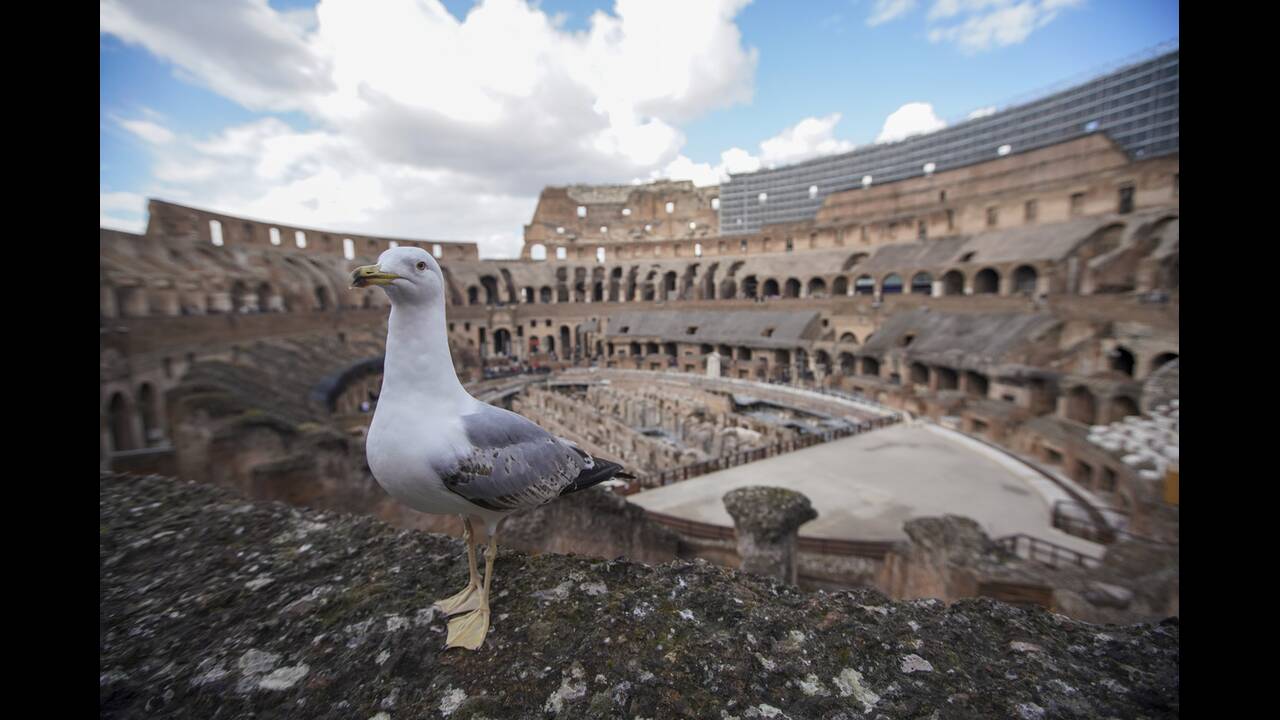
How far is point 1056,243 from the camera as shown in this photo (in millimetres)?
21531

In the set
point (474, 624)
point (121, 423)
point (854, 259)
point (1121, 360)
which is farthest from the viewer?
point (854, 259)

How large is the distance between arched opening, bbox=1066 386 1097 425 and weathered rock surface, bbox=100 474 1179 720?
52.2ft

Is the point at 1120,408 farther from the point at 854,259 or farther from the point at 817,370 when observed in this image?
the point at 854,259

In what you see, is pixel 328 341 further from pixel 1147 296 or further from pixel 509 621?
pixel 1147 296

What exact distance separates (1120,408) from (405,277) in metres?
18.0

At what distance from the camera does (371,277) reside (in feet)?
5.39

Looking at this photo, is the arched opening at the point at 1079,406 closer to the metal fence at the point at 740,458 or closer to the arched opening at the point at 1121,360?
the arched opening at the point at 1121,360

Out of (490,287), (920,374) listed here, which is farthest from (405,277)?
(490,287)

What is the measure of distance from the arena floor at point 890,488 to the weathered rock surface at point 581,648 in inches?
305

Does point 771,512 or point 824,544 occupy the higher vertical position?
point 771,512

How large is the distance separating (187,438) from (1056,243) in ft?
98.5

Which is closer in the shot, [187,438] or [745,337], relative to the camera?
[187,438]

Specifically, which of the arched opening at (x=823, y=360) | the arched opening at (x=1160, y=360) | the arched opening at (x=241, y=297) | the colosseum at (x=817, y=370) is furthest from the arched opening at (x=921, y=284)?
the arched opening at (x=241, y=297)
